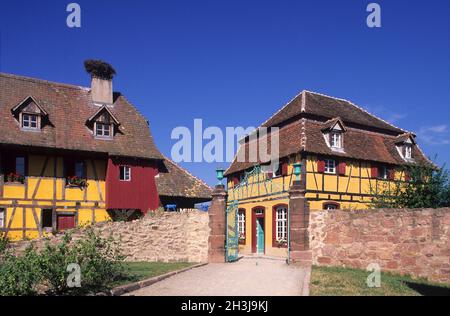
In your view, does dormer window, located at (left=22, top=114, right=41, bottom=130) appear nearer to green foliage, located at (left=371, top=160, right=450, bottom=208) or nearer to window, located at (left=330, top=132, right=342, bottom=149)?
window, located at (left=330, top=132, right=342, bottom=149)

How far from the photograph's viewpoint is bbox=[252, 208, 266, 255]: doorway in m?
27.8

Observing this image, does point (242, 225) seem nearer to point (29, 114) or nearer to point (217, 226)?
point (217, 226)

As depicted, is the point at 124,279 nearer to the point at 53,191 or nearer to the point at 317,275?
the point at 317,275

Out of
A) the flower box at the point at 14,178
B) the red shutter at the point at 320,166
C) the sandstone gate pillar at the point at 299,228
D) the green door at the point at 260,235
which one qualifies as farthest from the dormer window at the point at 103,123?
the sandstone gate pillar at the point at 299,228

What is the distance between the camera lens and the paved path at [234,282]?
11.1 m

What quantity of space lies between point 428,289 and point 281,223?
1372 centimetres

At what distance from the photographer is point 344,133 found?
27422mm

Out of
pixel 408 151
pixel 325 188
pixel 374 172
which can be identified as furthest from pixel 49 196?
pixel 408 151

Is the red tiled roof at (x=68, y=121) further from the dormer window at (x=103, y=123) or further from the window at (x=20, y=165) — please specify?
the window at (x=20, y=165)

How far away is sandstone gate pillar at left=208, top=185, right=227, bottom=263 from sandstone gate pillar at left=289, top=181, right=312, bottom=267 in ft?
8.46

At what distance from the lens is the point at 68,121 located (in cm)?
2588

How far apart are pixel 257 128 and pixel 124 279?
19.6 m

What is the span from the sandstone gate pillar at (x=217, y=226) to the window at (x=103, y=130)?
34.7 feet
